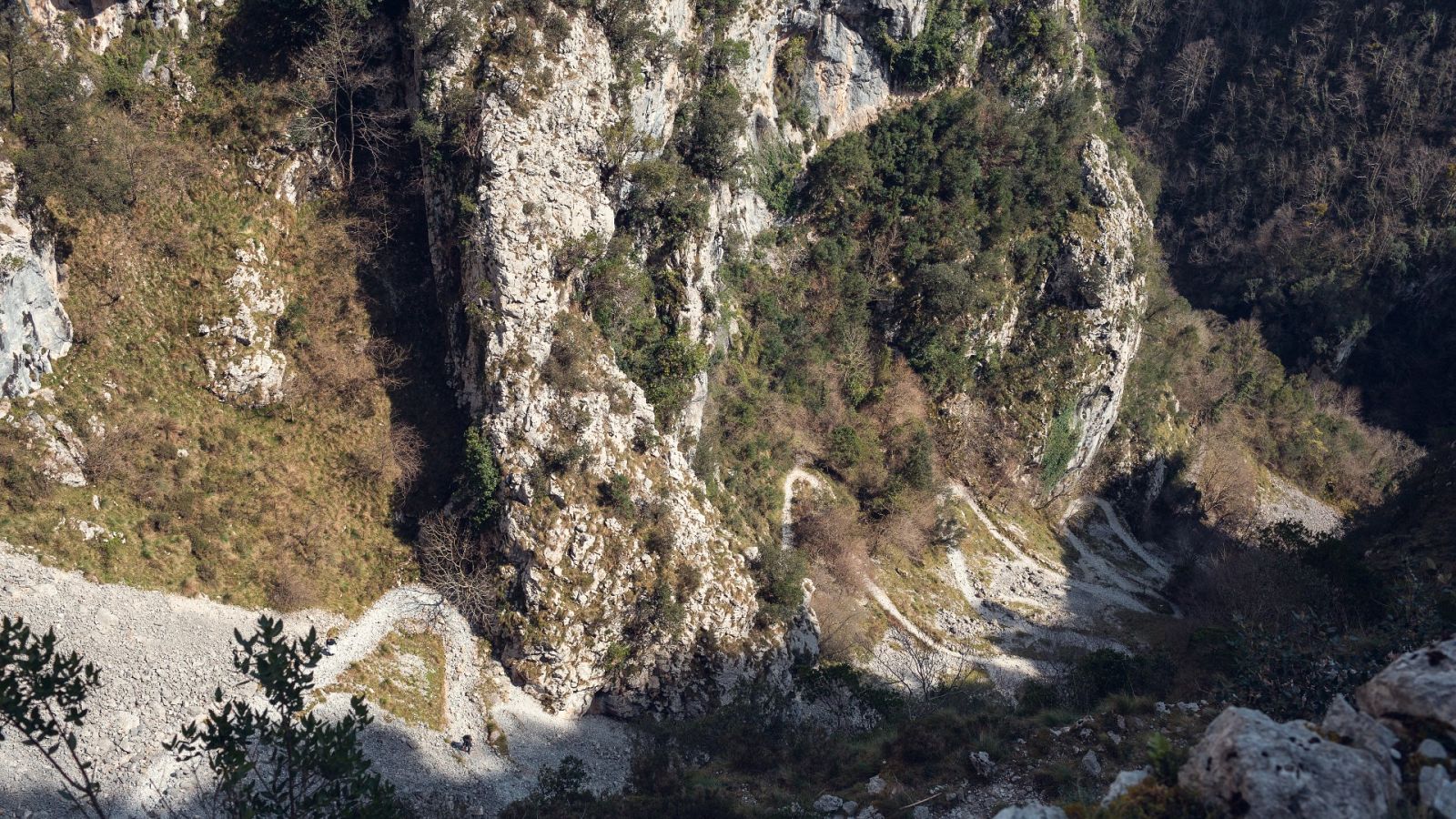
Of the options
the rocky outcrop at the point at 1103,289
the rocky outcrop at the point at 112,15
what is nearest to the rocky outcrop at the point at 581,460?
the rocky outcrop at the point at 112,15

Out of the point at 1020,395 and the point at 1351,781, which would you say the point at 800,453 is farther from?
the point at 1351,781

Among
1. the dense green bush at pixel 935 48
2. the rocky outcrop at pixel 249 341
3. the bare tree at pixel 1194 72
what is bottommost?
the rocky outcrop at pixel 249 341

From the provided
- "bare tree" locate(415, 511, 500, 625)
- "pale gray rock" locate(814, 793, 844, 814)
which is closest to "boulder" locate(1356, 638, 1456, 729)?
"pale gray rock" locate(814, 793, 844, 814)

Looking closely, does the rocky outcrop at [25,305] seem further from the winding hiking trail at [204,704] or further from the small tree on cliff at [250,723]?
the small tree on cliff at [250,723]

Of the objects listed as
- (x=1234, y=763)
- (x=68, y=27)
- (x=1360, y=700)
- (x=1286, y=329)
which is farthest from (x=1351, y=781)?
(x=1286, y=329)

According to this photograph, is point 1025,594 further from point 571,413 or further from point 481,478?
point 481,478
